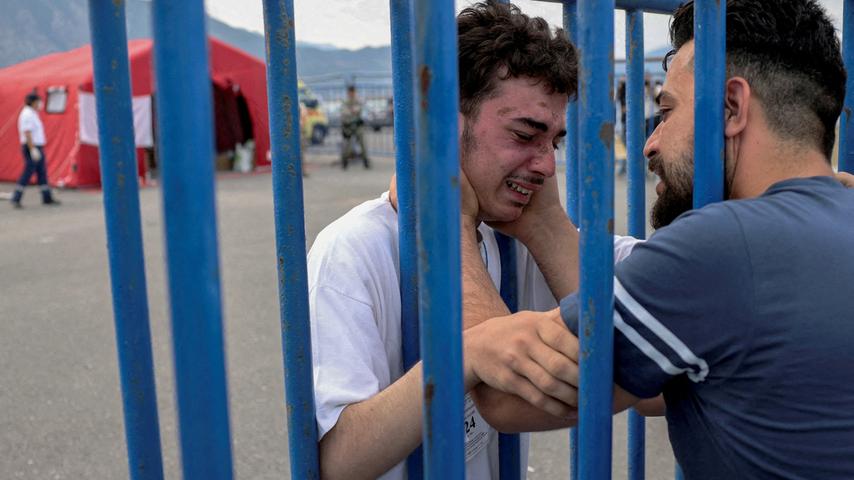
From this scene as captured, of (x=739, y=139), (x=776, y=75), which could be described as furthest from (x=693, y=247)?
(x=776, y=75)

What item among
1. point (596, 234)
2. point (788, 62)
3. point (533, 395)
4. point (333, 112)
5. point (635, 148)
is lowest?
point (533, 395)

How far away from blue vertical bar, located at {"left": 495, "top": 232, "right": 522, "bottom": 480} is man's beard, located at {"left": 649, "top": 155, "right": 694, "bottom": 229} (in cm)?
38

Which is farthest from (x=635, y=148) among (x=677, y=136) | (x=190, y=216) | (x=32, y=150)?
(x=32, y=150)

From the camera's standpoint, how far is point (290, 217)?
1.23 meters

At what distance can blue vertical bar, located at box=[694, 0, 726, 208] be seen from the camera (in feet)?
3.67

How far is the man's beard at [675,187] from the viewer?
137 centimetres

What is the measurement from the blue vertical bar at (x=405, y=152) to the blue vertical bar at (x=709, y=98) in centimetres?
44

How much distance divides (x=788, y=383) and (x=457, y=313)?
1.69 ft

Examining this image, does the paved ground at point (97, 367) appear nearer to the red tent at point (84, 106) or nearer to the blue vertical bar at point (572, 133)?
the blue vertical bar at point (572, 133)

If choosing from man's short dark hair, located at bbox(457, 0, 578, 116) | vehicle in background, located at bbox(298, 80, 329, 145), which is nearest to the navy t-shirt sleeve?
man's short dark hair, located at bbox(457, 0, 578, 116)

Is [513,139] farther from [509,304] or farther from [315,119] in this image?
[315,119]

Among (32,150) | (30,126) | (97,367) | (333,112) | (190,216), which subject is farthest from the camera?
(333,112)

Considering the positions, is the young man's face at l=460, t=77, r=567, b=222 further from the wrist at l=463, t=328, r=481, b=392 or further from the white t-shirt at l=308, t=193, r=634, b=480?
the wrist at l=463, t=328, r=481, b=392

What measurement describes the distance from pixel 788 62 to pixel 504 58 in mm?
729
